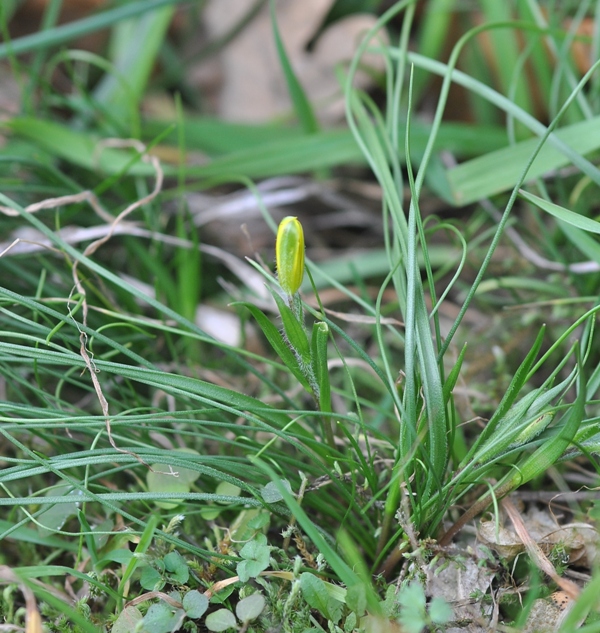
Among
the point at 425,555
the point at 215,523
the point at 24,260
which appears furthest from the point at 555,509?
the point at 24,260

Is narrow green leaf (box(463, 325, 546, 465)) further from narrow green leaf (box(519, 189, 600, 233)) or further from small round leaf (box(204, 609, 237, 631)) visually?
small round leaf (box(204, 609, 237, 631))

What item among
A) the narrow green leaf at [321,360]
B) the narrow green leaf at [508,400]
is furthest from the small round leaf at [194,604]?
the narrow green leaf at [508,400]

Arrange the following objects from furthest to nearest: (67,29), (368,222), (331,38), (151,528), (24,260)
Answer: (331,38)
(368,222)
(67,29)
(24,260)
(151,528)

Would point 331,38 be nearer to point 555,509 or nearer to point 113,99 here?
point 113,99

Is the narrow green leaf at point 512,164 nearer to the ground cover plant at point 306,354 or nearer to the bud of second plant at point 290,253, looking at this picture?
the ground cover plant at point 306,354

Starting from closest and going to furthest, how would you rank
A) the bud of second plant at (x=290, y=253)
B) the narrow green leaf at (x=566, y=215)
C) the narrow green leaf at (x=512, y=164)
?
the bud of second plant at (x=290, y=253)
the narrow green leaf at (x=566, y=215)
the narrow green leaf at (x=512, y=164)

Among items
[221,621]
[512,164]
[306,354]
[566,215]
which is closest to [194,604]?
[221,621]

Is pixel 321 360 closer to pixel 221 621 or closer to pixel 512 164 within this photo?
pixel 221 621
